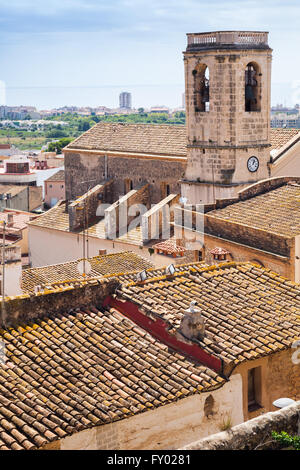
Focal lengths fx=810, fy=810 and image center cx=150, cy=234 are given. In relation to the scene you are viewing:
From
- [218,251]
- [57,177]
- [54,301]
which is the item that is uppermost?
[54,301]

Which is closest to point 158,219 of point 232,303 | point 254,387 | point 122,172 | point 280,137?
point 122,172

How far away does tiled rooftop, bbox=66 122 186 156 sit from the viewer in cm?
3162

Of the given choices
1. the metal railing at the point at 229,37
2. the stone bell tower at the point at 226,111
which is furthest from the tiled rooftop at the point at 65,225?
the metal railing at the point at 229,37

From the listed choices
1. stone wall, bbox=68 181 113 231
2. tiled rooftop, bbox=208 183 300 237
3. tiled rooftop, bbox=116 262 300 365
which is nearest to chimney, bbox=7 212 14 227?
stone wall, bbox=68 181 113 231

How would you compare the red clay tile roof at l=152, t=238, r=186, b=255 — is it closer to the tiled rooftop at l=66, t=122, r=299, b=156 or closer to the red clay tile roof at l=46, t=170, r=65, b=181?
the tiled rooftop at l=66, t=122, r=299, b=156

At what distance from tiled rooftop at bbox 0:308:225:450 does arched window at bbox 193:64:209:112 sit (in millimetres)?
16506

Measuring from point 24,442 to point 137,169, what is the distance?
81.9ft

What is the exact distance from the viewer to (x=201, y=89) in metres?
27.3

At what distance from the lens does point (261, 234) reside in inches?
723

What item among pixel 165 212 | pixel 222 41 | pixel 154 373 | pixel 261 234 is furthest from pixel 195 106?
pixel 154 373

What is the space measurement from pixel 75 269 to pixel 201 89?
783 centimetres

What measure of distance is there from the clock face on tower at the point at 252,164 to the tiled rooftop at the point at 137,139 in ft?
12.1

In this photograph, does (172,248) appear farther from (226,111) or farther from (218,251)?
(226,111)

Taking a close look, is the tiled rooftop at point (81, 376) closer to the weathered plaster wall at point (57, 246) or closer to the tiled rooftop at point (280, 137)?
the tiled rooftop at point (280, 137)
